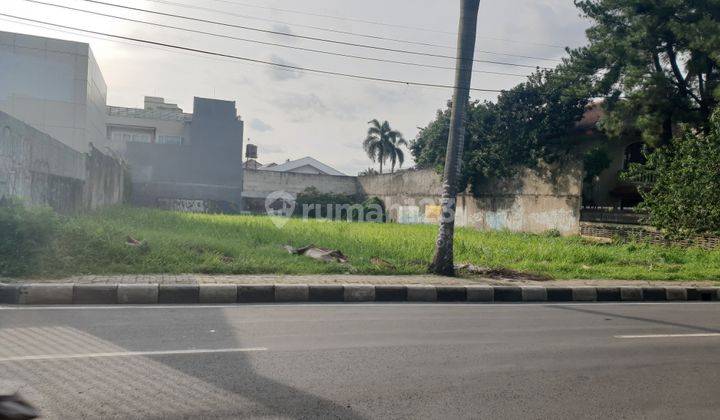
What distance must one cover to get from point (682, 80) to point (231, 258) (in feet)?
56.0

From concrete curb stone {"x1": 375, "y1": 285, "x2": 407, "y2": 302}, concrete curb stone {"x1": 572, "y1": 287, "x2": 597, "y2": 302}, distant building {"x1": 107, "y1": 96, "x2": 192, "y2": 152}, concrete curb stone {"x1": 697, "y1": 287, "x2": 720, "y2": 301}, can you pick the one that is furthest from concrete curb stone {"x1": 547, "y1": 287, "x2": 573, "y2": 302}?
distant building {"x1": 107, "y1": 96, "x2": 192, "y2": 152}

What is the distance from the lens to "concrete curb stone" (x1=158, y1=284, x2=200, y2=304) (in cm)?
783

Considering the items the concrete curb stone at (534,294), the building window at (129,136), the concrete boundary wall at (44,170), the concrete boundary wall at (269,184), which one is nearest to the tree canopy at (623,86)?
the concrete curb stone at (534,294)

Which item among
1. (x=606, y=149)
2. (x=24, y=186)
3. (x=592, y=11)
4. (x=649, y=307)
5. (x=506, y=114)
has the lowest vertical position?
(x=649, y=307)

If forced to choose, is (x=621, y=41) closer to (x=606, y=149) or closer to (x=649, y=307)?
(x=606, y=149)

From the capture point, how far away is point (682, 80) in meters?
19.2

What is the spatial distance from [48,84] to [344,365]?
66.2ft

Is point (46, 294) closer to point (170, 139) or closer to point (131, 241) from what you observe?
point (131, 241)

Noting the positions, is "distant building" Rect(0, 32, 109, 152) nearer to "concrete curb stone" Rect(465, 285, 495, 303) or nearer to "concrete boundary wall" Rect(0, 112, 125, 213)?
"concrete boundary wall" Rect(0, 112, 125, 213)

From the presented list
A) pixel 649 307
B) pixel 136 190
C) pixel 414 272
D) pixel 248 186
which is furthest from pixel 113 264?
pixel 248 186

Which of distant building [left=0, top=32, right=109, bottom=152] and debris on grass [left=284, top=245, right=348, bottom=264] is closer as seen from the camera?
debris on grass [left=284, top=245, right=348, bottom=264]

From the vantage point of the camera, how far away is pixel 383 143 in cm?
5850

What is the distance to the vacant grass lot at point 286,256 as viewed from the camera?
30.0ft

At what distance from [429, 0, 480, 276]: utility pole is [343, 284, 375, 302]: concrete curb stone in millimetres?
2311
